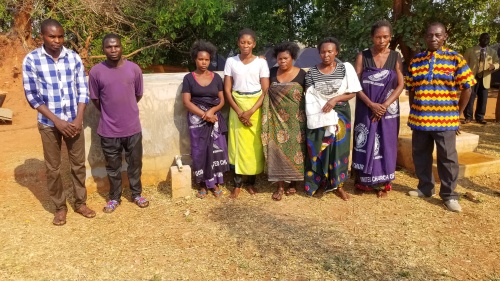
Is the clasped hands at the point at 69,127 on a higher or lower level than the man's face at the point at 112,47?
lower

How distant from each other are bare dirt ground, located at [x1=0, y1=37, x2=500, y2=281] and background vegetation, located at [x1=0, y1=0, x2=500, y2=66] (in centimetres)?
479

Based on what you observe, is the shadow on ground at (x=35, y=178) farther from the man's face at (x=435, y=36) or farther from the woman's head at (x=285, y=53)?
the man's face at (x=435, y=36)

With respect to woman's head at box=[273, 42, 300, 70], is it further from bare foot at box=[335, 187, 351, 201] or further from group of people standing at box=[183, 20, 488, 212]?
bare foot at box=[335, 187, 351, 201]

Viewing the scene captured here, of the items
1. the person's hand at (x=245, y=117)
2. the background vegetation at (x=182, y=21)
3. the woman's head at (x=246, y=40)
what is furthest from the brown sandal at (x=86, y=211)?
the background vegetation at (x=182, y=21)

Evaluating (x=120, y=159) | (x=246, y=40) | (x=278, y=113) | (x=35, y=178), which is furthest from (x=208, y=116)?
(x=35, y=178)

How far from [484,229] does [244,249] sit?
6.69 ft

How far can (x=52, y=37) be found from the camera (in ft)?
10.9

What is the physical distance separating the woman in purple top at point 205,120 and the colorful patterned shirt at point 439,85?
1.87m

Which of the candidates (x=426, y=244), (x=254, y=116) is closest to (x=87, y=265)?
(x=254, y=116)

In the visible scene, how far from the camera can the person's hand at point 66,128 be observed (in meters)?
3.41

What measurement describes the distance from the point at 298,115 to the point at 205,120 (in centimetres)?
91

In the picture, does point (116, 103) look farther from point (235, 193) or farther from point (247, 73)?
point (235, 193)

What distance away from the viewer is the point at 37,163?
529cm

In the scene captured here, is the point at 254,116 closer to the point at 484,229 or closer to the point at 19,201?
the point at 484,229
